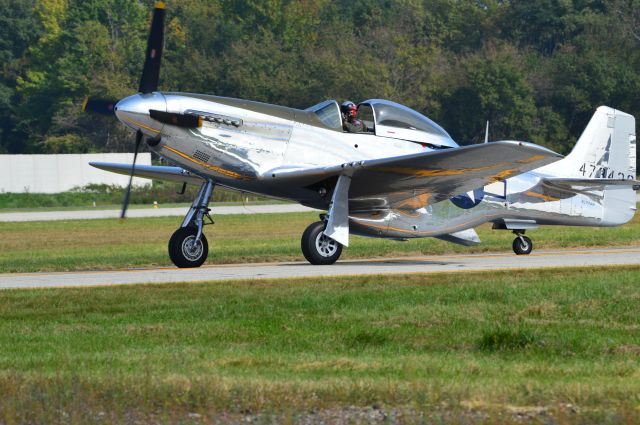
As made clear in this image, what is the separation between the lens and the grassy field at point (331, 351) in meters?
7.12

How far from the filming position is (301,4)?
8456cm

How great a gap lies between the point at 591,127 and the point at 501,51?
164ft

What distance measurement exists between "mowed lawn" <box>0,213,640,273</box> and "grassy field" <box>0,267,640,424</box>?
6.63m

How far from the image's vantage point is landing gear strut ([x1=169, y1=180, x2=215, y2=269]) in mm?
17391

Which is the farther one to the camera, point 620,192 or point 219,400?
point 620,192

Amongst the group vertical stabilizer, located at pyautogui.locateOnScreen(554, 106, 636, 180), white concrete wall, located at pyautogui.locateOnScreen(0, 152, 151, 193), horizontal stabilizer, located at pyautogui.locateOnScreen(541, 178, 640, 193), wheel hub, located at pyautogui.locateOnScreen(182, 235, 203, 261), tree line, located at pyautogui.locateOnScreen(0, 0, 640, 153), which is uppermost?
tree line, located at pyautogui.locateOnScreen(0, 0, 640, 153)

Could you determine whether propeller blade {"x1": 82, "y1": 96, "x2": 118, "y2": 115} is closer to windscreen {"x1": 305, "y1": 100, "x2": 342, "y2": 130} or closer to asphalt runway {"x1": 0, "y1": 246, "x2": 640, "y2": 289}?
asphalt runway {"x1": 0, "y1": 246, "x2": 640, "y2": 289}

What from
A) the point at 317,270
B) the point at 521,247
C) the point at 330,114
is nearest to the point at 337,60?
the point at 521,247

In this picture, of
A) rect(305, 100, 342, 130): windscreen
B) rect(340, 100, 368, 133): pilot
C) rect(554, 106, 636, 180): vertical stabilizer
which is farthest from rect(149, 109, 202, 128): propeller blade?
rect(554, 106, 636, 180): vertical stabilizer

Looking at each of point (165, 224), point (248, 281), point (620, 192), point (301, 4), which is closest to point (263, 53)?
point (301, 4)

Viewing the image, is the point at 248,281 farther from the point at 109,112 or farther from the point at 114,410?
the point at 114,410

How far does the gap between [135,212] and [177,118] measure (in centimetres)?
2704

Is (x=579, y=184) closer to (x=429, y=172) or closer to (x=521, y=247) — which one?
(x=521, y=247)

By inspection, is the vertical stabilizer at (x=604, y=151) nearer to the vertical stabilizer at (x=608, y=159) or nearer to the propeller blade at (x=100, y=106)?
the vertical stabilizer at (x=608, y=159)
